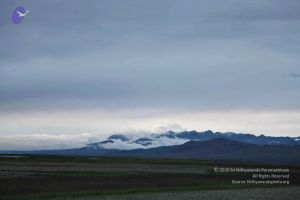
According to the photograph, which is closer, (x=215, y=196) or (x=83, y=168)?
(x=215, y=196)

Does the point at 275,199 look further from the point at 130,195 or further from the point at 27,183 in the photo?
the point at 27,183

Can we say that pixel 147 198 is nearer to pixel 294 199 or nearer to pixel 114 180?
pixel 294 199

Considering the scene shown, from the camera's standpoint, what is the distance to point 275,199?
54906 millimetres

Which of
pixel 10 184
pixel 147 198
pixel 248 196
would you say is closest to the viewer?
pixel 147 198

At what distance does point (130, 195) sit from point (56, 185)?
1350cm

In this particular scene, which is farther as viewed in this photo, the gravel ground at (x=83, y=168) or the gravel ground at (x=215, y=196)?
the gravel ground at (x=83, y=168)

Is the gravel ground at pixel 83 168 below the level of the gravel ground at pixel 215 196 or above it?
above

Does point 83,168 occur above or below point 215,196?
above

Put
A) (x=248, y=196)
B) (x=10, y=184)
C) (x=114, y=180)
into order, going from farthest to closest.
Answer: (x=114, y=180) < (x=10, y=184) < (x=248, y=196)

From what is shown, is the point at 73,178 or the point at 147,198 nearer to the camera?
the point at 147,198

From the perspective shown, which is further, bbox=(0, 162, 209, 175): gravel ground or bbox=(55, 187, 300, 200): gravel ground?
bbox=(0, 162, 209, 175): gravel ground

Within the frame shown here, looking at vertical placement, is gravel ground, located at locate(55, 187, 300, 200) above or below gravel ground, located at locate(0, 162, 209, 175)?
below

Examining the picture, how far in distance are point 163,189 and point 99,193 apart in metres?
10.5

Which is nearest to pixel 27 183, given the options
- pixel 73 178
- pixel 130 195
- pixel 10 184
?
pixel 10 184
